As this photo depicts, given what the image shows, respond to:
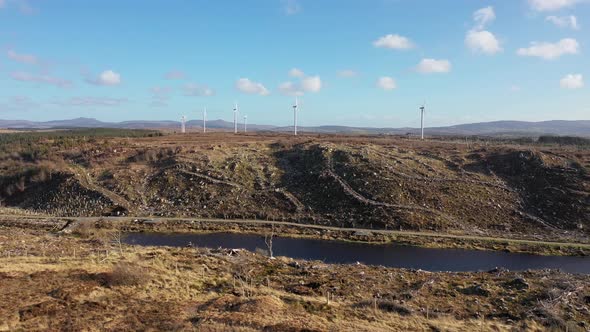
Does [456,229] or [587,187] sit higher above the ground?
[587,187]

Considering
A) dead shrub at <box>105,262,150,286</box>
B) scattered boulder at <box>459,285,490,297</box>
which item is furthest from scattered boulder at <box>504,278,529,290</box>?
dead shrub at <box>105,262,150,286</box>

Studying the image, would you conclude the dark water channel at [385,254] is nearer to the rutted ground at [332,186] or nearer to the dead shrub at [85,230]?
the dead shrub at [85,230]

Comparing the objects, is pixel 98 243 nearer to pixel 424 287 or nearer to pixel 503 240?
pixel 424 287

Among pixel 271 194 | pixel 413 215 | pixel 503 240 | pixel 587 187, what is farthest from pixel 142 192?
pixel 587 187

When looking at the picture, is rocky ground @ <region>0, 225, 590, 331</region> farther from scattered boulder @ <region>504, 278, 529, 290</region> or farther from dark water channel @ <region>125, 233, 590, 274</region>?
dark water channel @ <region>125, 233, 590, 274</region>

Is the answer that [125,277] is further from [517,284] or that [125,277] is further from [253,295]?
[517,284]
